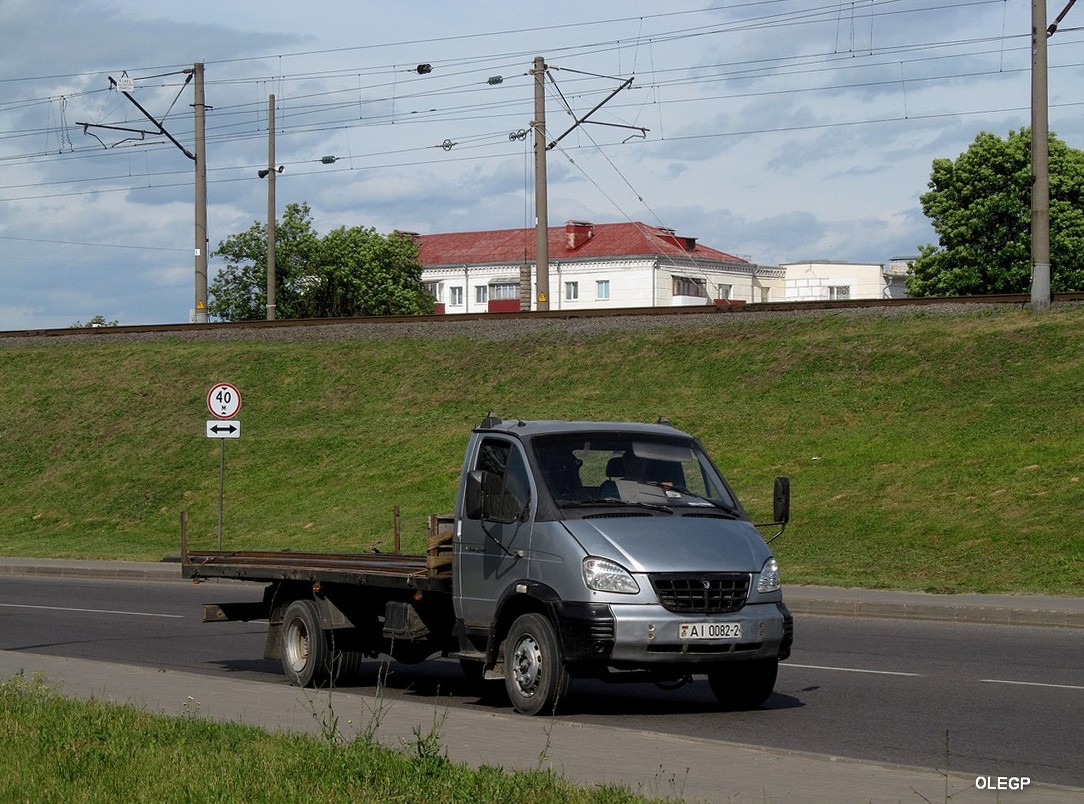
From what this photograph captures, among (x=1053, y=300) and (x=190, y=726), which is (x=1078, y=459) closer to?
(x=1053, y=300)

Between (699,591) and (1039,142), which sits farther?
(1039,142)

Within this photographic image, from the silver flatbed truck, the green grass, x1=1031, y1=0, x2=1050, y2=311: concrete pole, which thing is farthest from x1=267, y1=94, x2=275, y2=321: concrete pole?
the green grass

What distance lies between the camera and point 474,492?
10.9 meters

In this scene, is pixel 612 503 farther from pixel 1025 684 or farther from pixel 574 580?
pixel 1025 684

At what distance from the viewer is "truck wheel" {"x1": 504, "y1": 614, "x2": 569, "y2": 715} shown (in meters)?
10.1

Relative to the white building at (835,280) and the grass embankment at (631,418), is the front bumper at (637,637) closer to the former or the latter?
the grass embankment at (631,418)

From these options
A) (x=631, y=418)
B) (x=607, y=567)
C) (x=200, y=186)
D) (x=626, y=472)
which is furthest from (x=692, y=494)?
(x=200, y=186)

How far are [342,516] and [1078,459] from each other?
14567 mm

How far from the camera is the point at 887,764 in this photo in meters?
8.12

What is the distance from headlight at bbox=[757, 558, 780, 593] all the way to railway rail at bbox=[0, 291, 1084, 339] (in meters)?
23.9

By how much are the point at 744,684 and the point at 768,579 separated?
3.24ft

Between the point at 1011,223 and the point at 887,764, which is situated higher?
the point at 1011,223

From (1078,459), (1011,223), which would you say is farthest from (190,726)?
(1011,223)

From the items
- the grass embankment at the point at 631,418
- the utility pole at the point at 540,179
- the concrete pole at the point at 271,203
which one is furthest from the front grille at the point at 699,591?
the concrete pole at the point at 271,203
